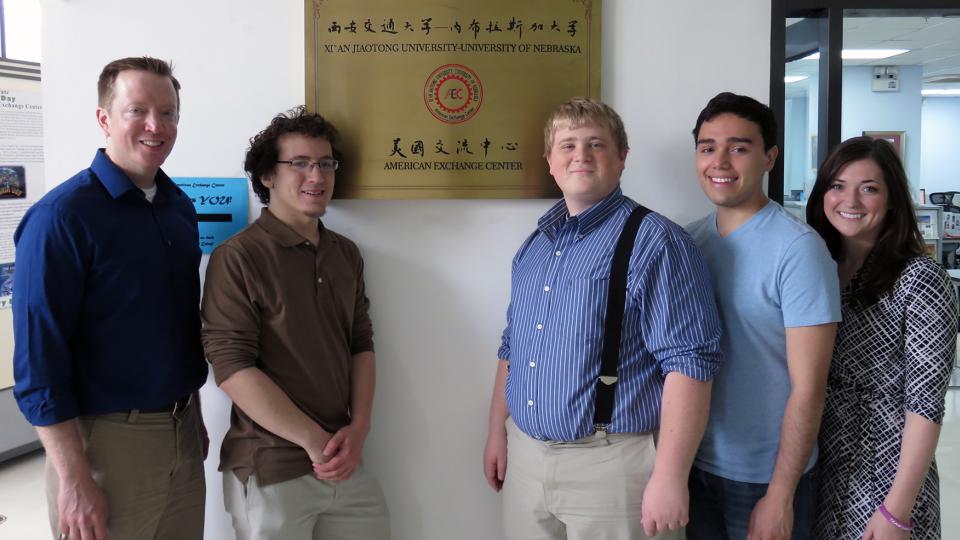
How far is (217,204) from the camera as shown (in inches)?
74.5

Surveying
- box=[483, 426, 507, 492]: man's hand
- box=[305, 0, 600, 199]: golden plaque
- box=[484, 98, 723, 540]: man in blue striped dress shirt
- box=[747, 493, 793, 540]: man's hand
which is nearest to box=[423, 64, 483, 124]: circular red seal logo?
box=[305, 0, 600, 199]: golden plaque

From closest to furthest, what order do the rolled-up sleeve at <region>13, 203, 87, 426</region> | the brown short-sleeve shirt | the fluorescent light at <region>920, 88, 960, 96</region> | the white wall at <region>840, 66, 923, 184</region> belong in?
the rolled-up sleeve at <region>13, 203, 87, 426</region>
the brown short-sleeve shirt
the white wall at <region>840, 66, 923, 184</region>
the fluorescent light at <region>920, 88, 960, 96</region>

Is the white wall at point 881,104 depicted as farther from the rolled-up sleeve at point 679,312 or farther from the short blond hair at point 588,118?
the rolled-up sleeve at point 679,312

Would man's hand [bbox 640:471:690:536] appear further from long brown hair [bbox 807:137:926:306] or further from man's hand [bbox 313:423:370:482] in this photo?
man's hand [bbox 313:423:370:482]

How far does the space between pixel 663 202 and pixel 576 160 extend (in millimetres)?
508

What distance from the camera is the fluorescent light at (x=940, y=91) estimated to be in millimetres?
11414

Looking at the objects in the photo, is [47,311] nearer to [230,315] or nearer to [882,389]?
[230,315]

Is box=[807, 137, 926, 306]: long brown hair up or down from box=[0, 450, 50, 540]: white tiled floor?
up

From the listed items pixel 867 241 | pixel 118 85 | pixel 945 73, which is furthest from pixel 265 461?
pixel 945 73

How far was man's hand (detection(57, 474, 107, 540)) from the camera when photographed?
1.34 metres

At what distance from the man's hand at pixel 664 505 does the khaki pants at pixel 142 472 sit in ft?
3.48

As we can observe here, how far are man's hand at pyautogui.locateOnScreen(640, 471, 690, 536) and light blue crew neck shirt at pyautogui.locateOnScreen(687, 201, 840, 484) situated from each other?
0.19 metres

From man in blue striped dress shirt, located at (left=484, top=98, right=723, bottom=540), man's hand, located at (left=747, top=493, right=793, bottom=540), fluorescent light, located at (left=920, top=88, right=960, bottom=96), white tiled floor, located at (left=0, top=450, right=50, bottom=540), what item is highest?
fluorescent light, located at (left=920, top=88, right=960, bottom=96)

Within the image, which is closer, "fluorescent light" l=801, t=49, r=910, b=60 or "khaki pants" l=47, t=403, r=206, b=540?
"khaki pants" l=47, t=403, r=206, b=540
